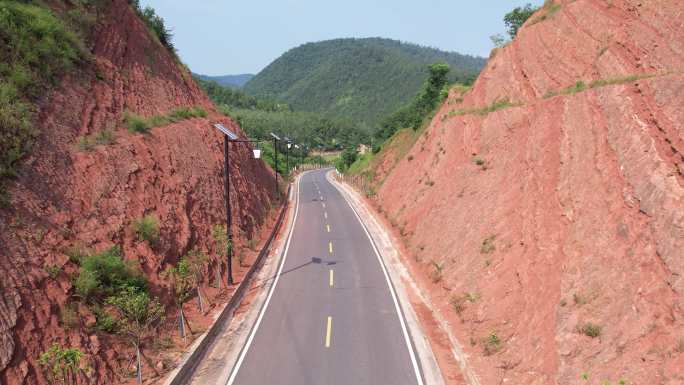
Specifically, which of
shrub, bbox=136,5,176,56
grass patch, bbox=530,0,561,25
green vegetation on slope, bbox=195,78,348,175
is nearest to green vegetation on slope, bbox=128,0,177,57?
shrub, bbox=136,5,176,56

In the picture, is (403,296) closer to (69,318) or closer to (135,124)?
(69,318)

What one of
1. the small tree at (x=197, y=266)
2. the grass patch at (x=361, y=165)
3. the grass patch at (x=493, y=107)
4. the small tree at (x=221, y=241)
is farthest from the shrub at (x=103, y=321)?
the grass patch at (x=361, y=165)

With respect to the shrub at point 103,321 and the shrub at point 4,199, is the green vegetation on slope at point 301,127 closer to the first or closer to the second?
the shrub at point 4,199

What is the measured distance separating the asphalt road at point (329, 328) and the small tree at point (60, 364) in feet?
12.0

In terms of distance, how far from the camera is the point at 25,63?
1541 centimetres

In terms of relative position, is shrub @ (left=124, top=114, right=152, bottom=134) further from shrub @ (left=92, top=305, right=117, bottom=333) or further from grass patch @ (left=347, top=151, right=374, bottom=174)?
grass patch @ (left=347, top=151, right=374, bottom=174)

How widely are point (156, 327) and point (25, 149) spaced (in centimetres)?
674

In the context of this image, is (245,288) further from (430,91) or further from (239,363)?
(430,91)

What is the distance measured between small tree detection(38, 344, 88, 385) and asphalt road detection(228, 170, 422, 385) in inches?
144

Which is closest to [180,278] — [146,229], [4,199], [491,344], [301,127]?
[146,229]

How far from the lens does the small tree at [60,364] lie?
9305mm

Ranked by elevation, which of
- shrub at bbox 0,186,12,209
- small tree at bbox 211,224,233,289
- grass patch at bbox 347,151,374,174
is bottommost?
small tree at bbox 211,224,233,289

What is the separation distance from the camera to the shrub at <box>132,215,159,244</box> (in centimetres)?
1496

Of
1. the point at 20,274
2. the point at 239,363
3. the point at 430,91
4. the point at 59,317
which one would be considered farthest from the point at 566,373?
the point at 430,91
